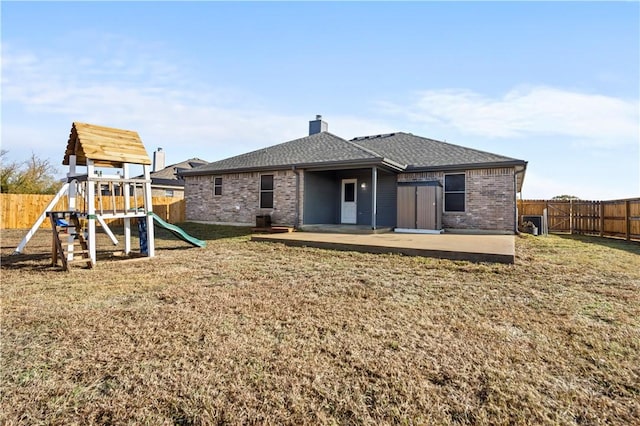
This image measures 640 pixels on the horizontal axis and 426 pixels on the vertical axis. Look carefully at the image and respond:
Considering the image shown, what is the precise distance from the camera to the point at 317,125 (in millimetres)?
18484

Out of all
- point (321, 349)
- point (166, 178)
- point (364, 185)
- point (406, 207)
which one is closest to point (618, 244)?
point (406, 207)

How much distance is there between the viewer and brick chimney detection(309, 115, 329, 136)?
18.5 m

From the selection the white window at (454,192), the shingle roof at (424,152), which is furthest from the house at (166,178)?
the white window at (454,192)

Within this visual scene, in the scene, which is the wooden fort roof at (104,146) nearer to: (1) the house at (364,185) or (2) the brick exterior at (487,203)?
(1) the house at (364,185)

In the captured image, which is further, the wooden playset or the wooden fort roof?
the wooden fort roof

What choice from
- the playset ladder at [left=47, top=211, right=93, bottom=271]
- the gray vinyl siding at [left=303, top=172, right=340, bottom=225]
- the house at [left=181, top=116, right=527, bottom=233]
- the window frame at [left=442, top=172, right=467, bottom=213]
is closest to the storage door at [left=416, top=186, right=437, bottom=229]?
the house at [left=181, top=116, right=527, bottom=233]

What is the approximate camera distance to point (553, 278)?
537 centimetres

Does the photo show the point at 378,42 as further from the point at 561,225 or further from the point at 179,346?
the point at 561,225

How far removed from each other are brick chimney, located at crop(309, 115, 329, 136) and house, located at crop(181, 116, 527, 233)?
2.37m

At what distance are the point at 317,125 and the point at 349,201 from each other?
6409mm

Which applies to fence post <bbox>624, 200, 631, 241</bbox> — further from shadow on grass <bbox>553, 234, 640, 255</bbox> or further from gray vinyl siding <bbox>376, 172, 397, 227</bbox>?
gray vinyl siding <bbox>376, 172, 397, 227</bbox>

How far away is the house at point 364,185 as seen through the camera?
11.3 meters

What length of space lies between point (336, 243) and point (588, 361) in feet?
19.8

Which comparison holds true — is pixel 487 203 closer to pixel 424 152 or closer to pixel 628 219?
pixel 424 152
